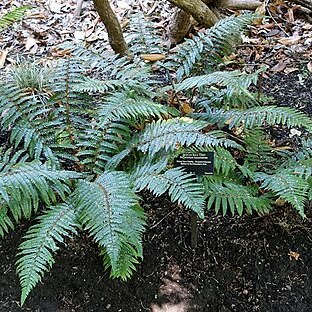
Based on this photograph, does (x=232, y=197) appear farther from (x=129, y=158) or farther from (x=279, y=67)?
(x=279, y=67)

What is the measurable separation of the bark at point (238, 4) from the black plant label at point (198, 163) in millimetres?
2120

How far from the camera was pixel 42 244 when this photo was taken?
219 centimetres

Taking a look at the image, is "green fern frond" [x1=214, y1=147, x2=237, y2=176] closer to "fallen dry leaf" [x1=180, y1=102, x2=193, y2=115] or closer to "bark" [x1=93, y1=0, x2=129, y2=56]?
"fallen dry leaf" [x1=180, y1=102, x2=193, y2=115]

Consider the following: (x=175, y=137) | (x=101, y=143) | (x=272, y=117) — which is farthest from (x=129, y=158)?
(x=272, y=117)

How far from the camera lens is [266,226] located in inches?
112

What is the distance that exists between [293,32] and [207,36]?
4.80 ft

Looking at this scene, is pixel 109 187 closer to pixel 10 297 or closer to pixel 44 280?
pixel 44 280

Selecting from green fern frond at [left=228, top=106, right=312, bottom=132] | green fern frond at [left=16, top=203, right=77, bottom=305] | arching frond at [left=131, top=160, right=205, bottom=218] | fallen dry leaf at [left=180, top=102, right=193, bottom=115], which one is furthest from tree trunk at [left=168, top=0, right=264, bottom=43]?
green fern frond at [left=16, top=203, right=77, bottom=305]

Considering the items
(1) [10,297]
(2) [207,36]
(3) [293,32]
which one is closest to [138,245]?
(1) [10,297]

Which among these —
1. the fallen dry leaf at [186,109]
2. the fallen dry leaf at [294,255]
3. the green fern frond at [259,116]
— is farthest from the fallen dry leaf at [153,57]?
the fallen dry leaf at [294,255]

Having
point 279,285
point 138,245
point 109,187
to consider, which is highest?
point 109,187

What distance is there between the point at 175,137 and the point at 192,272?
2.77ft

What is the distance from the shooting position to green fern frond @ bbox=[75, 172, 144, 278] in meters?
2.11

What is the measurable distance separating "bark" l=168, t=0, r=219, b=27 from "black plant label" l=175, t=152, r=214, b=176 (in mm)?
1533
